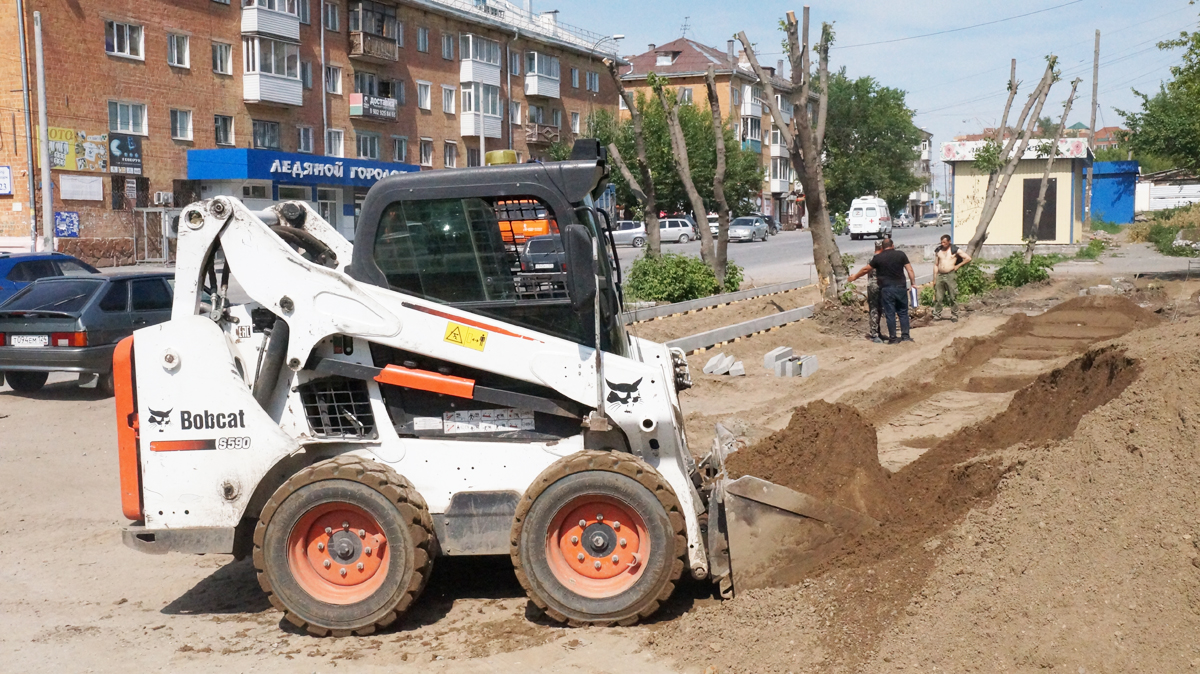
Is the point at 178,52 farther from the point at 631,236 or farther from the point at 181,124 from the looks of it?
the point at 631,236

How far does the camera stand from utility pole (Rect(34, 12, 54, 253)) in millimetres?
34125

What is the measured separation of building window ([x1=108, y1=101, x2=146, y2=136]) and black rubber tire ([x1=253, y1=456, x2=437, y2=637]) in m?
37.4

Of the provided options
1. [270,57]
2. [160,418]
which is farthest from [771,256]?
[160,418]

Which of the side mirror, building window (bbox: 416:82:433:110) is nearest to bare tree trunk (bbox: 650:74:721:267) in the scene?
the side mirror

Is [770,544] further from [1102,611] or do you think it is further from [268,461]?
[268,461]

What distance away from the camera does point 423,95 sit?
56.1 meters

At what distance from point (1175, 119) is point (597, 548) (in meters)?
40.2

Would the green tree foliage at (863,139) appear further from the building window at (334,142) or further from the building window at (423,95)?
the building window at (334,142)

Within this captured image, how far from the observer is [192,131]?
4247cm

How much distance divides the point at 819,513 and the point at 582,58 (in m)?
65.6

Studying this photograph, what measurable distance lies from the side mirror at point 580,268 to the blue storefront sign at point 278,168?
1335 inches

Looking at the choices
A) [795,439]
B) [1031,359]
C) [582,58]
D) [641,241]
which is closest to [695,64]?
[582,58]

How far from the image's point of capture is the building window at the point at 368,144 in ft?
169

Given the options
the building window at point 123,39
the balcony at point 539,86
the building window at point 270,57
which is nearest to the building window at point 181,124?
the building window at point 123,39
